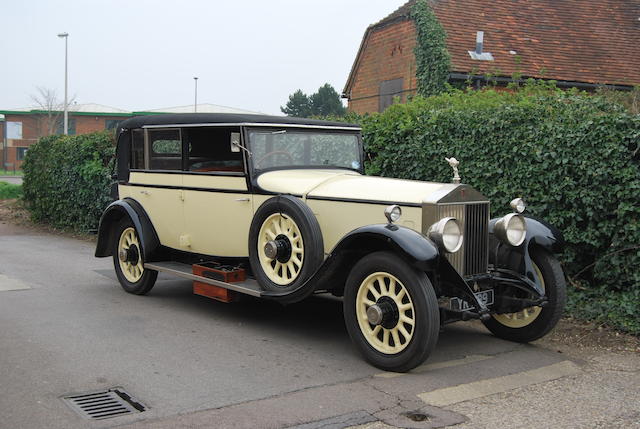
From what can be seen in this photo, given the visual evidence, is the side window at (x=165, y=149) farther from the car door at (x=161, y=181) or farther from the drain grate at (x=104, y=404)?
the drain grate at (x=104, y=404)

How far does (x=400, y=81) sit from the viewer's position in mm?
17859

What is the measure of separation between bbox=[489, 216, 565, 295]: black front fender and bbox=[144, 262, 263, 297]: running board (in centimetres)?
204

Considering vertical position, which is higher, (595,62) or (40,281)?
(595,62)

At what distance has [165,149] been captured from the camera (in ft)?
23.9

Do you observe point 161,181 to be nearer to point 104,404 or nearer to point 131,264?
point 131,264

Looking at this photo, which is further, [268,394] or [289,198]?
[289,198]

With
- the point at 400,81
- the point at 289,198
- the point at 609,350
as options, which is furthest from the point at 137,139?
the point at 400,81

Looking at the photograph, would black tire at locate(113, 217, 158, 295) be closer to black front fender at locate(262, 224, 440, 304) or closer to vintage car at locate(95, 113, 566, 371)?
vintage car at locate(95, 113, 566, 371)

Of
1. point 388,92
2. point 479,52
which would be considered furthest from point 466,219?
point 388,92

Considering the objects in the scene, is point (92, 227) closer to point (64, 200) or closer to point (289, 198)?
point (64, 200)

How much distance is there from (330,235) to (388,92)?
13336 millimetres

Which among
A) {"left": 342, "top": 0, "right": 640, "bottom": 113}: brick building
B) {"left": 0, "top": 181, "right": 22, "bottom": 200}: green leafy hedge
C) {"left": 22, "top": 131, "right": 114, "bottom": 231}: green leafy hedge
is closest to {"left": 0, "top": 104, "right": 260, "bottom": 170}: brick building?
{"left": 0, "top": 181, "right": 22, "bottom": 200}: green leafy hedge

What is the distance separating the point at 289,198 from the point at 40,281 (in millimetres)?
4457

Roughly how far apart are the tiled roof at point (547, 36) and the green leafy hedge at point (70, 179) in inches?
323
